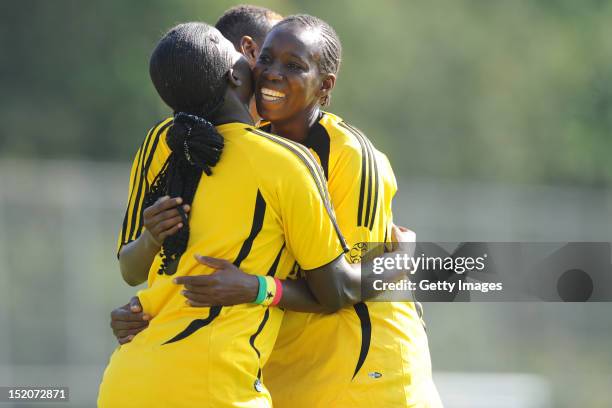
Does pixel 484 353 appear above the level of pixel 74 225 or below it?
below

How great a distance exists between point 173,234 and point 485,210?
8.43m

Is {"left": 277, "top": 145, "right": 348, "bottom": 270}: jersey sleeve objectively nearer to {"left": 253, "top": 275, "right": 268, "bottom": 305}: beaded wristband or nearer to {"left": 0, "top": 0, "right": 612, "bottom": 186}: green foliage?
{"left": 253, "top": 275, "right": 268, "bottom": 305}: beaded wristband

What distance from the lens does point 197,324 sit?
345 cm

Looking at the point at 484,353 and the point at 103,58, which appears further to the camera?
the point at 103,58

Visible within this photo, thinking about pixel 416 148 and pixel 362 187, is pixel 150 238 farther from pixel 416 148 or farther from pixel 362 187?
pixel 416 148

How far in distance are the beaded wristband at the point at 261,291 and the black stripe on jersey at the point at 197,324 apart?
125 millimetres

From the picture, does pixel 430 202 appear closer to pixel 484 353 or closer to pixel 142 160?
pixel 484 353

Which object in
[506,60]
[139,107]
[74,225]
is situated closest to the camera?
[74,225]

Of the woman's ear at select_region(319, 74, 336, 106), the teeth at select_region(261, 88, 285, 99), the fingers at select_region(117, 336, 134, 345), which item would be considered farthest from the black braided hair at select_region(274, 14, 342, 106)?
the fingers at select_region(117, 336, 134, 345)

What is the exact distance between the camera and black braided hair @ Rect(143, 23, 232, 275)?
3516 mm

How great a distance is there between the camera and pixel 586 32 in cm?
1978

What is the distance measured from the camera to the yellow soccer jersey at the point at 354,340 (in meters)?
Answer: 3.81

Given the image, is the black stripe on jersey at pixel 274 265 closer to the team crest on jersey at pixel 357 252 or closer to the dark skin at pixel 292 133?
the dark skin at pixel 292 133

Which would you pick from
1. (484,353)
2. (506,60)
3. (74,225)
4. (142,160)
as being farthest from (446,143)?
(142,160)
